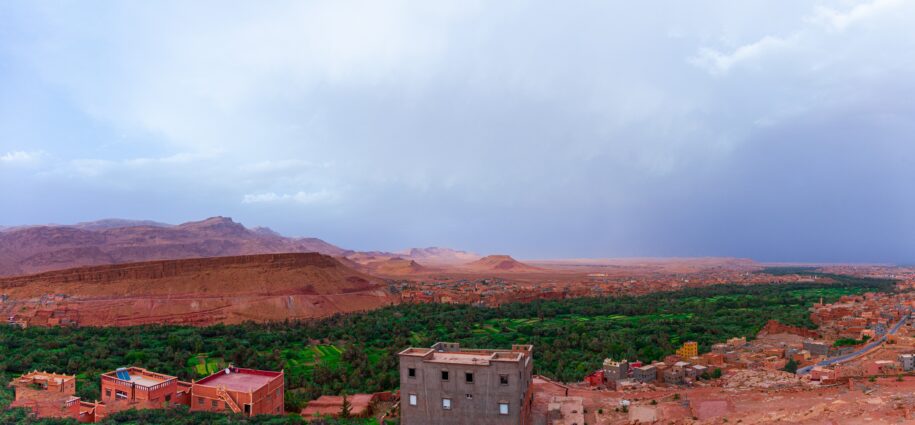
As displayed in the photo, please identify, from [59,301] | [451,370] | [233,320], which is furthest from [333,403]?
[59,301]

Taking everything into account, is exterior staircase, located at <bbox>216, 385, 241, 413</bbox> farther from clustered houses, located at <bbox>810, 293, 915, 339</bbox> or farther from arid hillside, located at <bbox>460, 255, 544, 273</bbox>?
arid hillside, located at <bbox>460, 255, 544, 273</bbox>

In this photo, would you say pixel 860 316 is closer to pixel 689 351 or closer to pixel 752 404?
pixel 689 351

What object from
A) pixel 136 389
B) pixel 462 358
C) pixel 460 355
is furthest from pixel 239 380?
pixel 462 358

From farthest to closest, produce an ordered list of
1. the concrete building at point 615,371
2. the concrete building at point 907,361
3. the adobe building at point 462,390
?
the concrete building at point 615,371
the concrete building at point 907,361
the adobe building at point 462,390

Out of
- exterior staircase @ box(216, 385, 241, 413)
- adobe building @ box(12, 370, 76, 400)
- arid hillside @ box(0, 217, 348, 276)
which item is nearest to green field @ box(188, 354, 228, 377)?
adobe building @ box(12, 370, 76, 400)

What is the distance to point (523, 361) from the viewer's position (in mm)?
21344

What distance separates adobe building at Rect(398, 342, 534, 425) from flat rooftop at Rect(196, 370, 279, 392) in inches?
369

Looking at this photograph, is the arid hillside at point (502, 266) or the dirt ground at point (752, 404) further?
the arid hillside at point (502, 266)

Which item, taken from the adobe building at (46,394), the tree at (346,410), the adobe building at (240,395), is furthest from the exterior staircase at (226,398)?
the adobe building at (46,394)

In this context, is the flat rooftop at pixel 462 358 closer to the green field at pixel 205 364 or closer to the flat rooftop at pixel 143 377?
the flat rooftop at pixel 143 377

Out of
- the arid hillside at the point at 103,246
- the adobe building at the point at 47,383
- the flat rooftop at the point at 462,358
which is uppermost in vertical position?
the arid hillside at the point at 103,246

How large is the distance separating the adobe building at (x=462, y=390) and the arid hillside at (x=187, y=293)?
1749 inches

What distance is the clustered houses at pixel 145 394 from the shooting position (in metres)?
22.5

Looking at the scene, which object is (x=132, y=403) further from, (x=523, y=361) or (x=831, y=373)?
(x=831, y=373)
